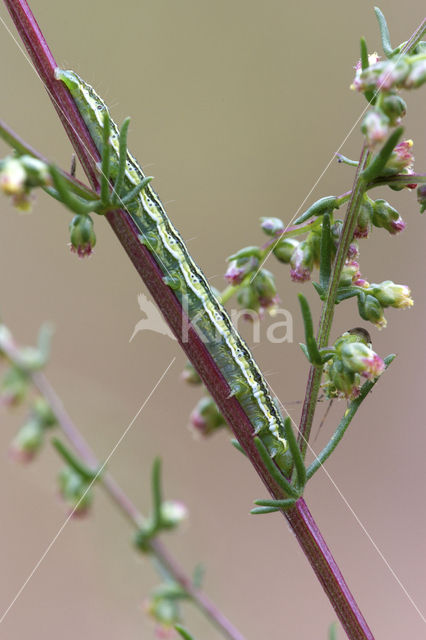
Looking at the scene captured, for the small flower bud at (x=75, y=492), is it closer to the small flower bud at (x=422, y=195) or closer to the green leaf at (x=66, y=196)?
the green leaf at (x=66, y=196)

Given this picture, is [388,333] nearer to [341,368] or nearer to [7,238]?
[7,238]

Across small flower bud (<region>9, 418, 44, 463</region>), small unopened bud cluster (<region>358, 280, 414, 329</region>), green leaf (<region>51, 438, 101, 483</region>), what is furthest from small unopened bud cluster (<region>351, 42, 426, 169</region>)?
small flower bud (<region>9, 418, 44, 463</region>)

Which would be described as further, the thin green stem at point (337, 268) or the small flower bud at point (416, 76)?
the thin green stem at point (337, 268)

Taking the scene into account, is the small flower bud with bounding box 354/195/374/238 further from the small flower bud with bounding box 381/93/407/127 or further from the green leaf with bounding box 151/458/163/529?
the green leaf with bounding box 151/458/163/529

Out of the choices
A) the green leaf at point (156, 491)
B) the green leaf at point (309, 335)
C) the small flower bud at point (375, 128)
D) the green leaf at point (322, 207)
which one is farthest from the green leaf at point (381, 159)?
the green leaf at point (156, 491)

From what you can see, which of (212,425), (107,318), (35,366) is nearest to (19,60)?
(107,318)
